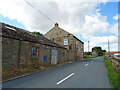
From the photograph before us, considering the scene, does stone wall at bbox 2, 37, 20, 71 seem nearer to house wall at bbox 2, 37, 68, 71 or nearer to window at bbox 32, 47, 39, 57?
house wall at bbox 2, 37, 68, 71

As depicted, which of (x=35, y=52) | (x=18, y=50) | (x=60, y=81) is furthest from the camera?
(x=35, y=52)

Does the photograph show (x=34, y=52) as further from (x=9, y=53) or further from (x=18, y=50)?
(x=9, y=53)

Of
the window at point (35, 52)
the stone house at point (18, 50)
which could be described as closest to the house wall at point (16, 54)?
the stone house at point (18, 50)

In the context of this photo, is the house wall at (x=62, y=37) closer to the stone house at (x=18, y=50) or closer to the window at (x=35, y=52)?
the stone house at (x=18, y=50)

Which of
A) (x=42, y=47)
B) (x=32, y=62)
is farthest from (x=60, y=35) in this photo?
Answer: (x=32, y=62)

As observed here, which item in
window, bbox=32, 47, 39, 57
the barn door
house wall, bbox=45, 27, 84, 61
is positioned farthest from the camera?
house wall, bbox=45, 27, 84, 61

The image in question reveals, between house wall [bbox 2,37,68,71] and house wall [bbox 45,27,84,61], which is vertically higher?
house wall [bbox 45,27,84,61]

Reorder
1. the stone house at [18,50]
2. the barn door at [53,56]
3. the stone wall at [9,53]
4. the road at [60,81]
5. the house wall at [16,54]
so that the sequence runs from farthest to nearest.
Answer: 1. the barn door at [53,56]
2. the stone house at [18,50]
3. the house wall at [16,54]
4. the stone wall at [9,53]
5. the road at [60,81]

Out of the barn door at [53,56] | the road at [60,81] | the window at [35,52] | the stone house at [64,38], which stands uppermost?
the stone house at [64,38]

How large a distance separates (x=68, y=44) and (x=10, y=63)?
841 inches

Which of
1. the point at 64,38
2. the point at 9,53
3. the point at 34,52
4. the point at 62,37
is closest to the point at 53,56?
the point at 34,52

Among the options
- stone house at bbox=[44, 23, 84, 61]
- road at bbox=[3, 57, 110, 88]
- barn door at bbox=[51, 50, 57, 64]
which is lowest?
road at bbox=[3, 57, 110, 88]

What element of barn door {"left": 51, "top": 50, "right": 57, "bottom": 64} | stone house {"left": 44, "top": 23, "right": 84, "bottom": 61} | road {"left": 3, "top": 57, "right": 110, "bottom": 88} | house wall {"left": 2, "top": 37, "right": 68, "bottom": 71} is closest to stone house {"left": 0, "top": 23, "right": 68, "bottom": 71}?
house wall {"left": 2, "top": 37, "right": 68, "bottom": 71}

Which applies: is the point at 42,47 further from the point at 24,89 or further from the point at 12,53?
the point at 24,89
